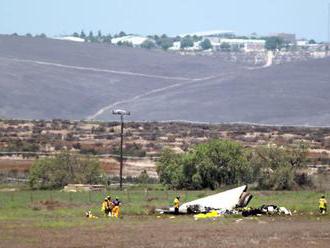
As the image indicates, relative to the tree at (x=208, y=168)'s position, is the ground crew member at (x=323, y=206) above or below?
above

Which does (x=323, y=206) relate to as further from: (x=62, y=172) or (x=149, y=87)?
(x=149, y=87)

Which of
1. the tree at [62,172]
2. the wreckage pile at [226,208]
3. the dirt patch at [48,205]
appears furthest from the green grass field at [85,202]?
the tree at [62,172]

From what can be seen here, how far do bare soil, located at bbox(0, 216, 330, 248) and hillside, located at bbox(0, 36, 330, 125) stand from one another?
74795 mm

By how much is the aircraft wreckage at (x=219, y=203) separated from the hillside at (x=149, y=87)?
2761 inches

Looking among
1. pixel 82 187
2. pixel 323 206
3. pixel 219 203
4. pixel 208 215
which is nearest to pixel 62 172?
pixel 82 187

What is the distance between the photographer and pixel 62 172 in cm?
5616

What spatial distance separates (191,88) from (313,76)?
44.3 feet

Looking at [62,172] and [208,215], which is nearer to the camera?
[208,215]

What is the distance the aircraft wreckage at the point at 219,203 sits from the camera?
39344 millimetres

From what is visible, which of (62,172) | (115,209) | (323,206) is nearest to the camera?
(115,209)

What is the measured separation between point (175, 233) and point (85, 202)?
11.4 metres

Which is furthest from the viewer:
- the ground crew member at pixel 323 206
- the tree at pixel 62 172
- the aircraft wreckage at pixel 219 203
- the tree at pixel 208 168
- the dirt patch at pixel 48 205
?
the tree at pixel 62 172

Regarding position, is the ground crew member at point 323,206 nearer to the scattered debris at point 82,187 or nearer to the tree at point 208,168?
the tree at point 208,168

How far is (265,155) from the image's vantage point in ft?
186
